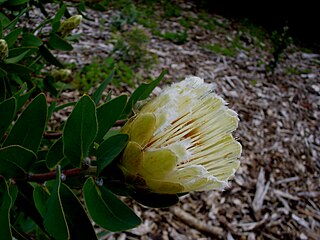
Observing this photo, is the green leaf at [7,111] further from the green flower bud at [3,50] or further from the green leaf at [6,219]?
the green flower bud at [3,50]

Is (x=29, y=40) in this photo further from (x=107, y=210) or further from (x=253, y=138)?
(x=253, y=138)

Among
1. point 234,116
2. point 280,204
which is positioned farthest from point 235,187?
point 234,116

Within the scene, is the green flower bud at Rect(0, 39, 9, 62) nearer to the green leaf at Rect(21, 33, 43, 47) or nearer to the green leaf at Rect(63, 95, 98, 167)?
the green leaf at Rect(21, 33, 43, 47)

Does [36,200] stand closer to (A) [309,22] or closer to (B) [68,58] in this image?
(B) [68,58]

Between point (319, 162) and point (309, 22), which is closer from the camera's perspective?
point (319, 162)

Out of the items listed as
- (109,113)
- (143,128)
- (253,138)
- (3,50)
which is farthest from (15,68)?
(253,138)

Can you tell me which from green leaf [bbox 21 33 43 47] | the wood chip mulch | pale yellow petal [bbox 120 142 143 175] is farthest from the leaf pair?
the wood chip mulch

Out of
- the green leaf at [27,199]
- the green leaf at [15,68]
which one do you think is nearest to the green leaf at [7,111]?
the green leaf at [27,199]
